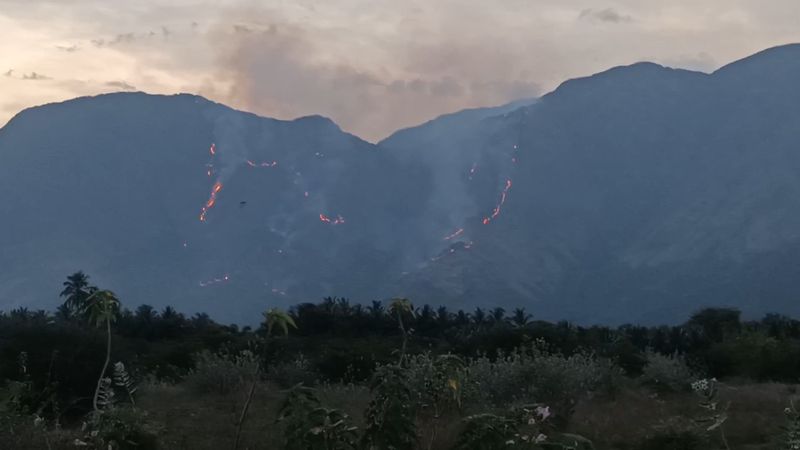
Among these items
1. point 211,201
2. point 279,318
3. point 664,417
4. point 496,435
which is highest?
point 211,201

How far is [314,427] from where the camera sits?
6.25 m

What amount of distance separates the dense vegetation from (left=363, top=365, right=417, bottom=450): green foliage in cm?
1

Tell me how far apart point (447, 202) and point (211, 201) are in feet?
140

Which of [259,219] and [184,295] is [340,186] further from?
[184,295]

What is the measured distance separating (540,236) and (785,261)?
3687 centimetres

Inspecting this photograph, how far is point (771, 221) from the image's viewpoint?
122812mm

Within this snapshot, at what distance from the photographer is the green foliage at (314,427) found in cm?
619

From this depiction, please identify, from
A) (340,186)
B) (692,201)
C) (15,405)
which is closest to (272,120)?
(340,186)

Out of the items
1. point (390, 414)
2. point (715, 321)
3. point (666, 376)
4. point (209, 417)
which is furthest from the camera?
point (715, 321)

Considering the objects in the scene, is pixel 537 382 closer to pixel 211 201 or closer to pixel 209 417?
pixel 209 417

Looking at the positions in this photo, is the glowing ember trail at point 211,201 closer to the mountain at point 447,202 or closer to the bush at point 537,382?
the mountain at point 447,202

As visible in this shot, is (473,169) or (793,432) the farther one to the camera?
(473,169)

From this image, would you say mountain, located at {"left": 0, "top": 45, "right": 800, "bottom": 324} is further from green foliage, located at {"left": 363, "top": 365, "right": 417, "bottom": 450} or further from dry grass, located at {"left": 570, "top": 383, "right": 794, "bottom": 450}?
green foliage, located at {"left": 363, "top": 365, "right": 417, "bottom": 450}

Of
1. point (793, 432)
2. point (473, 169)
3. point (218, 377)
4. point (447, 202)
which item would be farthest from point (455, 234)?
point (793, 432)
